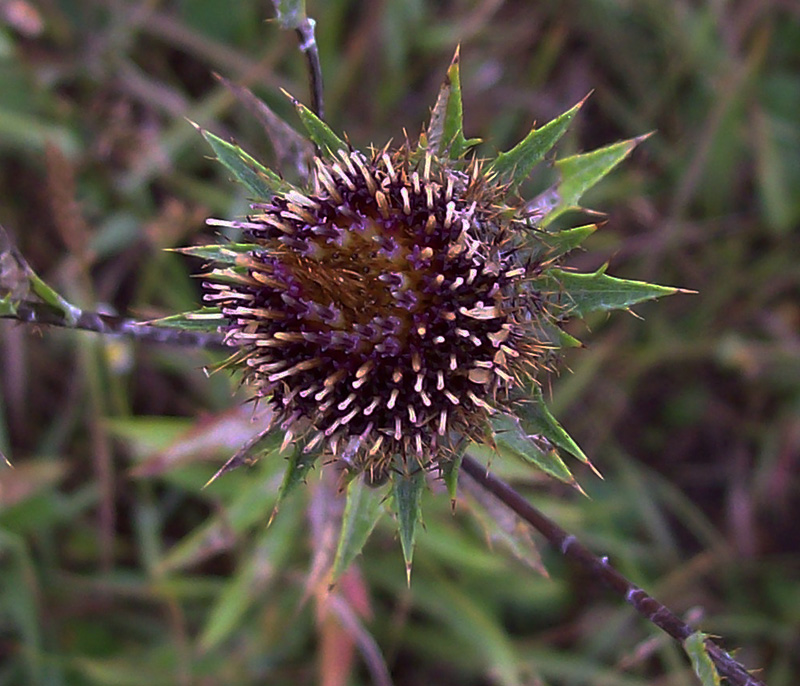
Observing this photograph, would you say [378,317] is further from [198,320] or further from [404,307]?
[198,320]

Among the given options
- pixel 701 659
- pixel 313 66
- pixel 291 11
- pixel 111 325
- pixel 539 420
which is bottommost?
pixel 701 659

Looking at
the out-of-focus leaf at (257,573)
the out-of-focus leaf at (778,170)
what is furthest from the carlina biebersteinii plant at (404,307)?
the out-of-focus leaf at (778,170)

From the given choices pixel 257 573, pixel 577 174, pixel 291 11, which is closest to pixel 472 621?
pixel 257 573

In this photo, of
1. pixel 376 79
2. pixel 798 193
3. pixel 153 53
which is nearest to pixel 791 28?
pixel 798 193

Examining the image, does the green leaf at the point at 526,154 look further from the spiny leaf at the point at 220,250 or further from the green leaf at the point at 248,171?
the spiny leaf at the point at 220,250

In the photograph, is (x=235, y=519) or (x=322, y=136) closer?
(x=322, y=136)

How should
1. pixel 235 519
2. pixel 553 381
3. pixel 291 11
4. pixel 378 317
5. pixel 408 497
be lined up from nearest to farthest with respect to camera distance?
pixel 378 317 → pixel 408 497 → pixel 291 11 → pixel 235 519 → pixel 553 381

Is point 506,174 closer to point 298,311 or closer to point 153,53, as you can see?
point 298,311

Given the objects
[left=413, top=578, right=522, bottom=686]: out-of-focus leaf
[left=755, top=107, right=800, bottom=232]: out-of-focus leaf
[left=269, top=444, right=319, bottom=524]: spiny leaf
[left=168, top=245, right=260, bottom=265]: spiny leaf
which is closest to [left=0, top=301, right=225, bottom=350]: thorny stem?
[left=168, top=245, right=260, bottom=265]: spiny leaf
